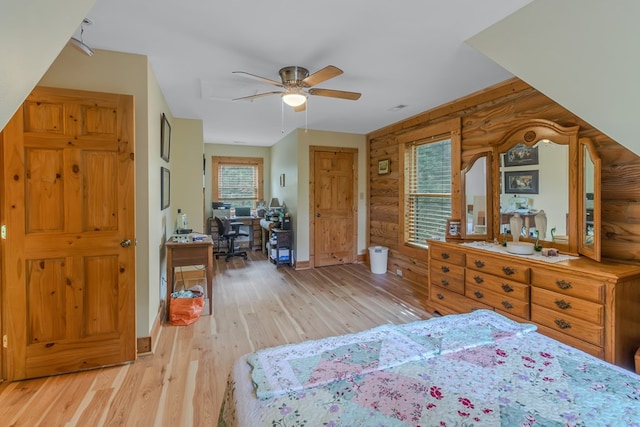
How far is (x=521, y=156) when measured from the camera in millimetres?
2832

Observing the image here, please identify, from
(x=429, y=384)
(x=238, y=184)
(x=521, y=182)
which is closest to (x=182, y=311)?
(x=429, y=384)

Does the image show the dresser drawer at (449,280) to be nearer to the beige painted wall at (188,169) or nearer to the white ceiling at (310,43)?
the white ceiling at (310,43)

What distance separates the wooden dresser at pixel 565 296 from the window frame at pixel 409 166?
40.6 inches

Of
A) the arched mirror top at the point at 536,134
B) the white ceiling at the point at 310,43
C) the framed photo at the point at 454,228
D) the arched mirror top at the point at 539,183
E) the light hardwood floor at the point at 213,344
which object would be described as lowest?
the light hardwood floor at the point at 213,344

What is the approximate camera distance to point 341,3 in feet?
5.98

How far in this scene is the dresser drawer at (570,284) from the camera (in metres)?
1.94

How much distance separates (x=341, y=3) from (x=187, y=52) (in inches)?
52.3

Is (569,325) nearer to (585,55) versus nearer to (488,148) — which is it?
(585,55)

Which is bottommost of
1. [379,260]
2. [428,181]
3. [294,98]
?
[379,260]

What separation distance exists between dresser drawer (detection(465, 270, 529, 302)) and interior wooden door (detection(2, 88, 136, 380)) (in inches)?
114

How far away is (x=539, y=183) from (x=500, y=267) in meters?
0.83

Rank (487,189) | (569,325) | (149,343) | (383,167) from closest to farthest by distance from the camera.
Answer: (569,325)
(149,343)
(487,189)
(383,167)

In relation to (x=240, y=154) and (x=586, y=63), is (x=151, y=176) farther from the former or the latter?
(x=240, y=154)

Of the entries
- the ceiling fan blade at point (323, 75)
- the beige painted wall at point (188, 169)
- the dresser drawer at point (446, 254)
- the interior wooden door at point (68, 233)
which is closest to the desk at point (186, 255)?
the interior wooden door at point (68, 233)
